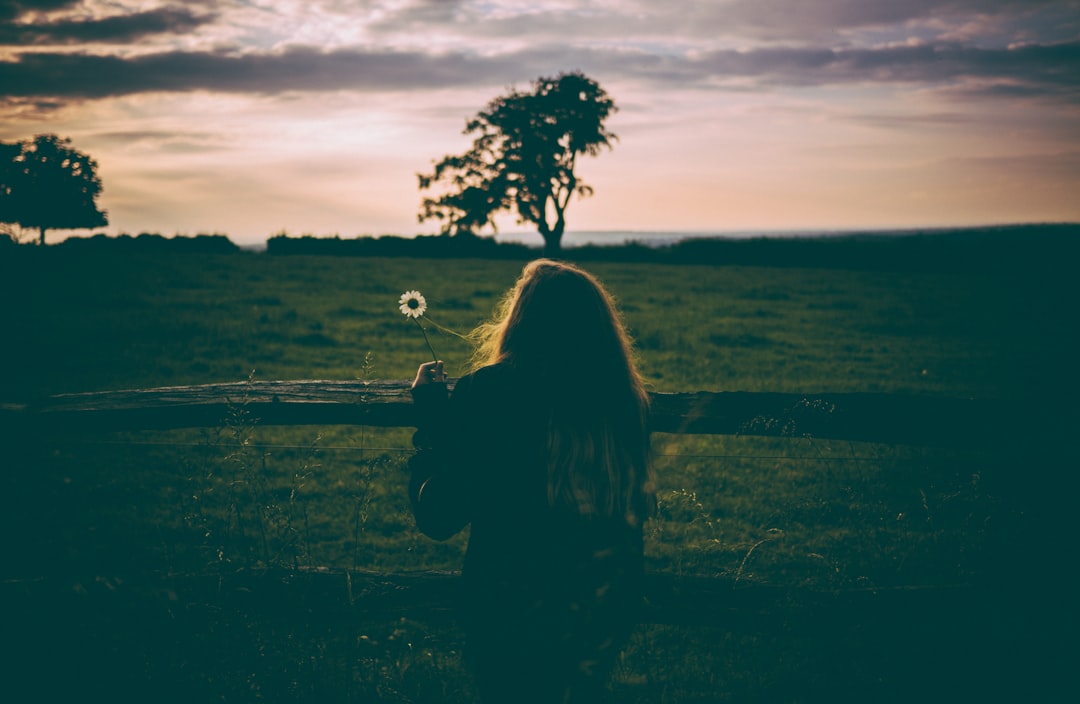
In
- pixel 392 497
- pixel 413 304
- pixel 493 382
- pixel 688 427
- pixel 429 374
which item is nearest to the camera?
pixel 493 382

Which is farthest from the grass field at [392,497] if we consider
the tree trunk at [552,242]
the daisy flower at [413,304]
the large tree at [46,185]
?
the large tree at [46,185]

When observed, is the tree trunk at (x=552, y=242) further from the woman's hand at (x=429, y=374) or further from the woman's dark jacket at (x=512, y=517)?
the woman's dark jacket at (x=512, y=517)

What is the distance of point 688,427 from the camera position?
3.44 m

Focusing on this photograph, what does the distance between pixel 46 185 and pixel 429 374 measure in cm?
7102

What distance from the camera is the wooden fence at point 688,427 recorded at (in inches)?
131

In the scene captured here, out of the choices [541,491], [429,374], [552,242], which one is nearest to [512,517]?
[541,491]

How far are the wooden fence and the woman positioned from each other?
109 cm

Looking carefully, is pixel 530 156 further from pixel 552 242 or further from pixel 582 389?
pixel 582 389

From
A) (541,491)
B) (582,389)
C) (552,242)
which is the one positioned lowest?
(541,491)

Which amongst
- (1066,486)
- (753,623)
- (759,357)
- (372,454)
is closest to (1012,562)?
(1066,486)

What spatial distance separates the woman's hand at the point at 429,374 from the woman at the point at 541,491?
0.26ft

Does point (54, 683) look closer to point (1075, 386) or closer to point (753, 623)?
point (753, 623)

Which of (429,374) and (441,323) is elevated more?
(429,374)

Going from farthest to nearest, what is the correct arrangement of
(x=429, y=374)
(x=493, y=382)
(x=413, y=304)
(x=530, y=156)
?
(x=530, y=156) < (x=413, y=304) < (x=429, y=374) < (x=493, y=382)
